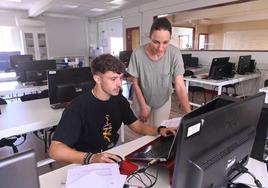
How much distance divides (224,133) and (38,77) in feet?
10.9

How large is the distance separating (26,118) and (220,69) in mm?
3732

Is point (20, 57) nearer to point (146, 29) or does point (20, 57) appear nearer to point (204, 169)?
point (146, 29)

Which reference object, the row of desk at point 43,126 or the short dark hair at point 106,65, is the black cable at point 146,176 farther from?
the short dark hair at point 106,65

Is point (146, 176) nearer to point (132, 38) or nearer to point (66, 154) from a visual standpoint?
point (66, 154)

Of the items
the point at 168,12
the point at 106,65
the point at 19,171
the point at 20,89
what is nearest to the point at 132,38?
the point at 168,12

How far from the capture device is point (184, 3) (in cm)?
614

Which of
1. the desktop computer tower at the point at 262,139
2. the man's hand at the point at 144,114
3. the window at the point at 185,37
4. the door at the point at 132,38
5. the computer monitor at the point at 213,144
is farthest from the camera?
the door at the point at 132,38

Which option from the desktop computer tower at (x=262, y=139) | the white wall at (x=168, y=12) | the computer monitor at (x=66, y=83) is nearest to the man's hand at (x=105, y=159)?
the desktop computer tower at (x=262, y=139)

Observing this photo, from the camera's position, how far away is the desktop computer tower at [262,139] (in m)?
1.05

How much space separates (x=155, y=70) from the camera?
1.84 m

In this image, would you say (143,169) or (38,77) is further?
(38,77)

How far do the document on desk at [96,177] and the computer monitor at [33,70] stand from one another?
2853mm

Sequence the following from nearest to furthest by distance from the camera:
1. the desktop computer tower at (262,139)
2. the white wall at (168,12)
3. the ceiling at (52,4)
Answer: the desktop computer tower at (262,139) → the white wall at (168,12) → the ceiling at (52,4)

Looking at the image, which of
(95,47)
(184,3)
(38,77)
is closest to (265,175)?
(38,77)
